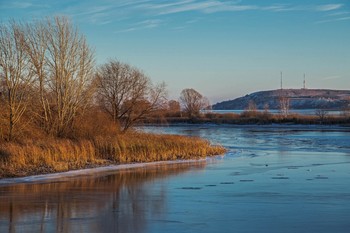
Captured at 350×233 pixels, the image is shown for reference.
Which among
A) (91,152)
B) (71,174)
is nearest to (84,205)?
(71,174)

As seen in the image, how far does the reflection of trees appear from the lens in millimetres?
9539

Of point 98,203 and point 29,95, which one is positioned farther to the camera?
point 29,95

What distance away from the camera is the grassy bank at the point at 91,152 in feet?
62.4

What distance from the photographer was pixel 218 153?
2795 cm

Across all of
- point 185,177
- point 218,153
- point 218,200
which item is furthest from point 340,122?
point 218,200

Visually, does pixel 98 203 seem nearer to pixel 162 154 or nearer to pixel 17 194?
pixel 17 194

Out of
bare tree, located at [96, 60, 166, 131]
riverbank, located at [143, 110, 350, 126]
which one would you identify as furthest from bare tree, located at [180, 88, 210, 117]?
bare tree, located at [96, 60, 166, 131]

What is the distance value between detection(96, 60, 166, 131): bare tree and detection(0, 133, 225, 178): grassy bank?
468cm

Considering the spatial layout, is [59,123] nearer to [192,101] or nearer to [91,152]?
[91,152]

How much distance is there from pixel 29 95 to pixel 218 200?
1463 centimetres

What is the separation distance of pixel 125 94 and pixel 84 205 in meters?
22.4

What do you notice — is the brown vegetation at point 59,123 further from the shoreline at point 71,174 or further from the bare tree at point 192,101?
the bare tree at point 192,101

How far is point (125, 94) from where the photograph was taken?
33.9 m

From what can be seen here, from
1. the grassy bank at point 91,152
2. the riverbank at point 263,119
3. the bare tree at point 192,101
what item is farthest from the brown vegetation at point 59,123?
the bare tree at point 192,101
